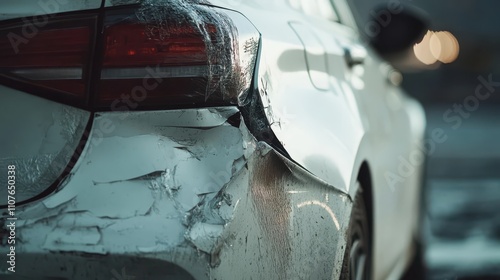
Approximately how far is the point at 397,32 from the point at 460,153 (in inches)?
377

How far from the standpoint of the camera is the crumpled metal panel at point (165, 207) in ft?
6.56

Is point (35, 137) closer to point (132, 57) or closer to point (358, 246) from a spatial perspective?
point (132, 57)

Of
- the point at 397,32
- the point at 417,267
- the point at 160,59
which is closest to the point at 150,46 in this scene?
the point at 160,59

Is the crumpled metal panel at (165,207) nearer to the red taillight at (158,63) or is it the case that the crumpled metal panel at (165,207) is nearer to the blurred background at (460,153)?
the red taillight at (158,63)

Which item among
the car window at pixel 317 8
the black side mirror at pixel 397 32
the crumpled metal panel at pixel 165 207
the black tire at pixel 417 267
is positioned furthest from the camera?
the black tire at pixel 417 267

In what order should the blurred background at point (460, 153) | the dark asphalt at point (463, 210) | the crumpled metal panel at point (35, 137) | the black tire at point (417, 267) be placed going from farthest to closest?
the blurred background at point (460, 153) < the dark asphalt at point (463, 210) < the black tire at point (417, 267) < the crumpled metal panel at point (35, 137)

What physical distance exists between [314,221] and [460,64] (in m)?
33.8

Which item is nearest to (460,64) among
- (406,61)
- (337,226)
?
(406,61)

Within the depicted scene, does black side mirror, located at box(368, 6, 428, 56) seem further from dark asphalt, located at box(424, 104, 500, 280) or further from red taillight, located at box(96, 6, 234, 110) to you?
red taillight, located at box(96, 6, 234, 110)

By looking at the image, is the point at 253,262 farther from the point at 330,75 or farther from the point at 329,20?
the point at 329,20

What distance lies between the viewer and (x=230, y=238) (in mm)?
2059

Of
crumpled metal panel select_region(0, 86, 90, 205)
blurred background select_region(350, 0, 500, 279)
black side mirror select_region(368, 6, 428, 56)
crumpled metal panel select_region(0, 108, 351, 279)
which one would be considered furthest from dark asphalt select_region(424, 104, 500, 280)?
crumpled metal panel select_region(0, 86, 90, 205)

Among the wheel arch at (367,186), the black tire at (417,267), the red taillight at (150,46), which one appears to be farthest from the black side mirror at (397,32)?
the red taillight at (150,46)

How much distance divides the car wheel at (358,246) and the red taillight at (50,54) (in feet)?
3.00
